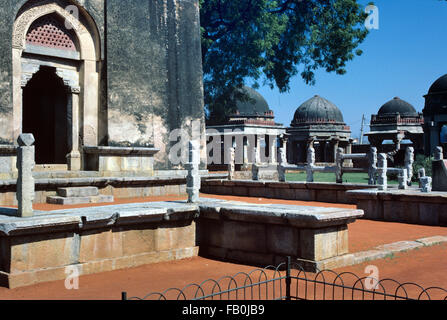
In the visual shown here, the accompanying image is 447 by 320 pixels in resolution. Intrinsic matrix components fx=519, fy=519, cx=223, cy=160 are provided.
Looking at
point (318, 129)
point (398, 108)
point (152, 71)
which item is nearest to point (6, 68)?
point (152, 71)

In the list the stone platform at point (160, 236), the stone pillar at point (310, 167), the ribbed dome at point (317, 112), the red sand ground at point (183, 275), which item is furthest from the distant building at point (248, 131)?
the red sand ground at point (183, 275)

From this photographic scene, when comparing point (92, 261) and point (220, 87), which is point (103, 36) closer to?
point (92, 261)

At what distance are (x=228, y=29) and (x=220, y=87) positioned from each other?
2.85 meters

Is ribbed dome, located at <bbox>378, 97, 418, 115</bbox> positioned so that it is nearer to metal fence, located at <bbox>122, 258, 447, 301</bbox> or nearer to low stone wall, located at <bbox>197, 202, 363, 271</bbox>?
low stone wall, located at <bbox>197, 202, 363, 271</bbox>

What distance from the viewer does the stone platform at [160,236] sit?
5324 millimetres

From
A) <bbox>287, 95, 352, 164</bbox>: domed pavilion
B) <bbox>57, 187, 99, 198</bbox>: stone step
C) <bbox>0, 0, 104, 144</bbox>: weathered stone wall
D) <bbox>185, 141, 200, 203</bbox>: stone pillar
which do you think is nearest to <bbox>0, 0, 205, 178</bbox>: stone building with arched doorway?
<bbox>0, 0, 104, 144</bbox>: weathered stone wall

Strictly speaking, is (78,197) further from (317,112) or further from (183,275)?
(317,112)

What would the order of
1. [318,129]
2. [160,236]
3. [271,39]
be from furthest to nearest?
1. [318,129]
2. [271,39]
3. [160,236]

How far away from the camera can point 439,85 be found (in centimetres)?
2902

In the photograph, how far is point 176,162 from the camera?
14094mm

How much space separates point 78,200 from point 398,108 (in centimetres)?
3050

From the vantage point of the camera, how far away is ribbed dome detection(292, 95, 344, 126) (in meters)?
37.1

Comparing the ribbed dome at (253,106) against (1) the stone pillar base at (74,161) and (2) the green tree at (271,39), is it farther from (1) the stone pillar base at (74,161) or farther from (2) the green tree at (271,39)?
(1) the stone pillar base at (74,161)
